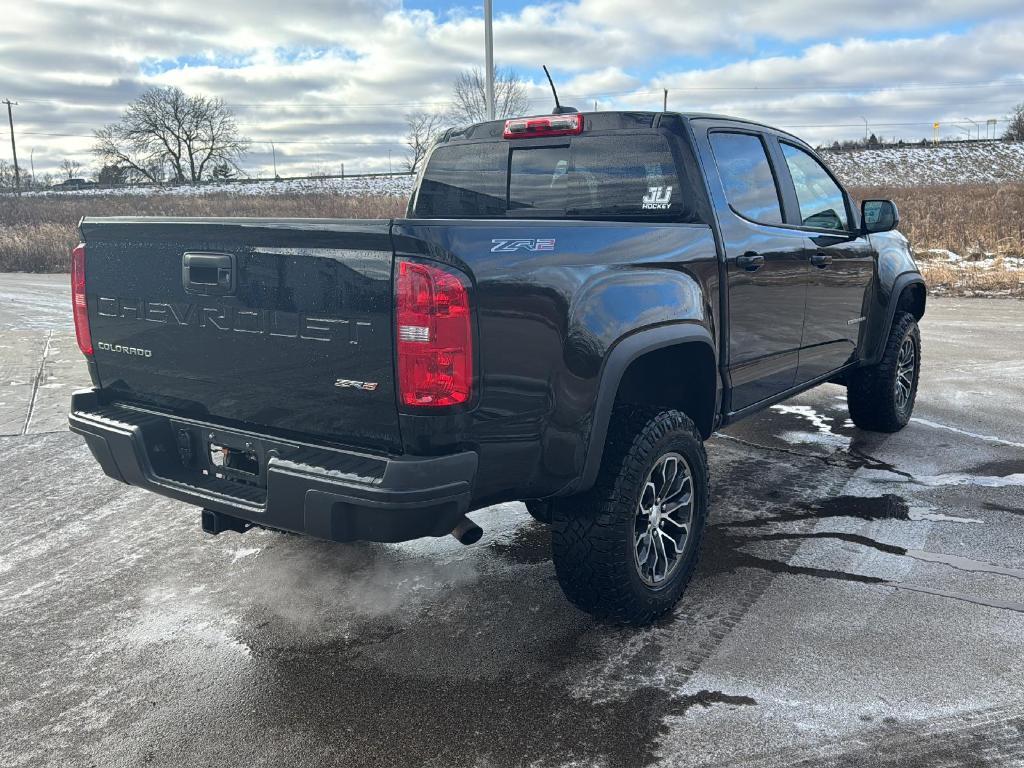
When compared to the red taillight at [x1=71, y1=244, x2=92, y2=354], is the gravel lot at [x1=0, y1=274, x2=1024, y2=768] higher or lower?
lower

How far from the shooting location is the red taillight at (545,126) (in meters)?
3.90

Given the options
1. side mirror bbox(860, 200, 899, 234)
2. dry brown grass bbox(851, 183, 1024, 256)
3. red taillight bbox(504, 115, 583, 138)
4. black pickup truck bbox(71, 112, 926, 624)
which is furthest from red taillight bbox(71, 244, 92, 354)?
dry brown grass bbox(851, 183, 1024, 256)

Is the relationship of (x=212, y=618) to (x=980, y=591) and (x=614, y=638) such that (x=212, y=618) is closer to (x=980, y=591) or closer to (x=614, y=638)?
(x=614, y=638)

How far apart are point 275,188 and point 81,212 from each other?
1802 cm

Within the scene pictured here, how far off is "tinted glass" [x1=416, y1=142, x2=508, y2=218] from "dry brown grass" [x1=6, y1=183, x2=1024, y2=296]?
1166cm

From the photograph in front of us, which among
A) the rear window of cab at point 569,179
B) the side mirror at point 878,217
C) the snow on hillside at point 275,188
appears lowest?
the side mirror at point 878,217

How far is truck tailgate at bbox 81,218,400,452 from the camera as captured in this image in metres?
2.58

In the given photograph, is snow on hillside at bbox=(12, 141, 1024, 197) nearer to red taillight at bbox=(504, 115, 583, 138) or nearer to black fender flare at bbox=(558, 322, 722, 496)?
red taillight at bbox=(504, 115, 583, 138)

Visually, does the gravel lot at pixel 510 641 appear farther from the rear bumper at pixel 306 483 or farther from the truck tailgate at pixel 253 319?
the truck tailgate at pixel 253 319

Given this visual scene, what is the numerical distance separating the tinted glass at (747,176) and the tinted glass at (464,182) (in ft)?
3.34

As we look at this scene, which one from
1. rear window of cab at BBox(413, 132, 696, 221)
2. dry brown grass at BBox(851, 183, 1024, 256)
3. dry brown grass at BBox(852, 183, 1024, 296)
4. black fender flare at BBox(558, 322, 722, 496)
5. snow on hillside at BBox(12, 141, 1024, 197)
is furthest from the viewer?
snow on hillside at BBox(12, 141, 1024, 197)

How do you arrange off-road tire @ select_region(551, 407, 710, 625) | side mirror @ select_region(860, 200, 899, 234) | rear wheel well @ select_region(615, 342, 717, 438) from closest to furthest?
1. off-road tire @ select_region(551, 407, 710, 625)
2. rear wheel well @ select_region(615, 342, 717, 438)
3. side mirror @ select_region(860, 200, 899, 234)

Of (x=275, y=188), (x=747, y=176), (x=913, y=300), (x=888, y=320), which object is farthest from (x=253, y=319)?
(x=275, y=188)

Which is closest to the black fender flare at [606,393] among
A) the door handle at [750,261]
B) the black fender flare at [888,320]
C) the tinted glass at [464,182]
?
the door handle at [750,261]
